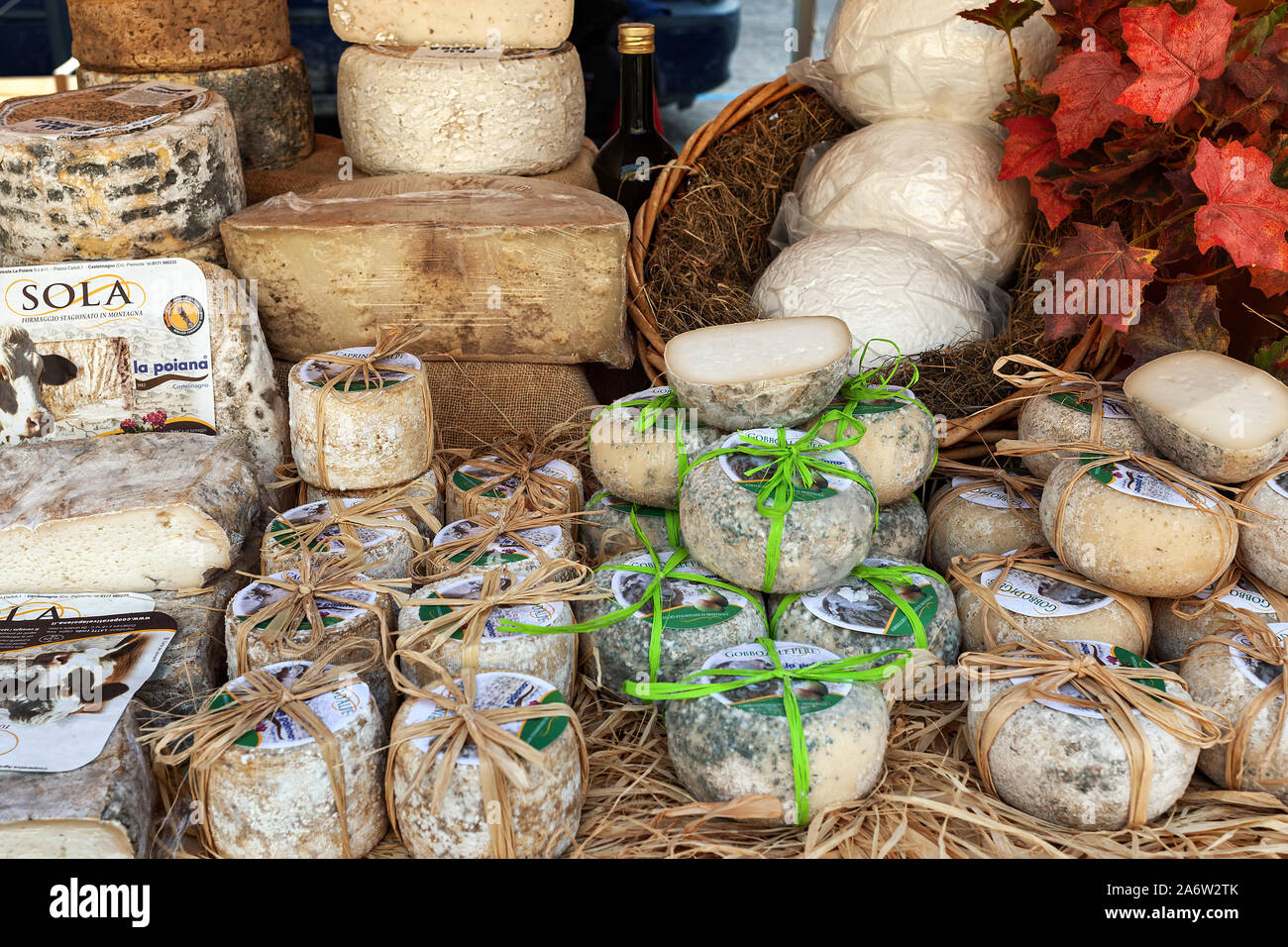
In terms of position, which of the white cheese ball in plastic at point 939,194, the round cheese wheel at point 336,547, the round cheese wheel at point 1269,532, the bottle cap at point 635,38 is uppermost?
the bottle cap at point 635,38

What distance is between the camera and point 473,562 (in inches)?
53.6

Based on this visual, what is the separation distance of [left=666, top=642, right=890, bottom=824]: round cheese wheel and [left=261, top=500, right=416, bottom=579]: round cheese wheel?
47cm

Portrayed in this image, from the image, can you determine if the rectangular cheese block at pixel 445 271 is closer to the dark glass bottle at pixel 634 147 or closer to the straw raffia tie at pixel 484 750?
the dark glass bottle at pixel 634 147

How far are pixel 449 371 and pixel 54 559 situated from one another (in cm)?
70

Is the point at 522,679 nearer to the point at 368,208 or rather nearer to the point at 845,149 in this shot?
the point at 368,208

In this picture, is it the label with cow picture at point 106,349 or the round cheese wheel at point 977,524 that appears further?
the label with cow picture at point 106,349

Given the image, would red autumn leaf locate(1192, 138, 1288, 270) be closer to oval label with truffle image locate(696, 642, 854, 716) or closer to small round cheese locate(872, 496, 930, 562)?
small round cheese locate(872, 496, 930, 562)

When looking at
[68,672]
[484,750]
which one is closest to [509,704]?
[484,750]

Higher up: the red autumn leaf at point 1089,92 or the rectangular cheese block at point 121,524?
the red autumn leaf at point 1089,92

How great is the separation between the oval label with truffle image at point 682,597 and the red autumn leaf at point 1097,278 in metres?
0.72

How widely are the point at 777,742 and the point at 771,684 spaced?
0.08 m

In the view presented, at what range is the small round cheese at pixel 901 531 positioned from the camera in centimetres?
149

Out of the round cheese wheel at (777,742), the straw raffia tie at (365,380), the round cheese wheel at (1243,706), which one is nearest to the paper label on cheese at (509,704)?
the round cheese wheel at (777,742)

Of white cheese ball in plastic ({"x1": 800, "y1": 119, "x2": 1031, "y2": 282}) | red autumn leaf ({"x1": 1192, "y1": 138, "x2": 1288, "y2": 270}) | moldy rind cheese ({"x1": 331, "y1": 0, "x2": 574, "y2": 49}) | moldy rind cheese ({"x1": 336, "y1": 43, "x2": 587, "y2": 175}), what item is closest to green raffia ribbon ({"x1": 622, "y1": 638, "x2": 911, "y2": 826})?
red autumn leaf ({"x1": 1192, "y1": 138, "x2": 1288, "y2": 270})
